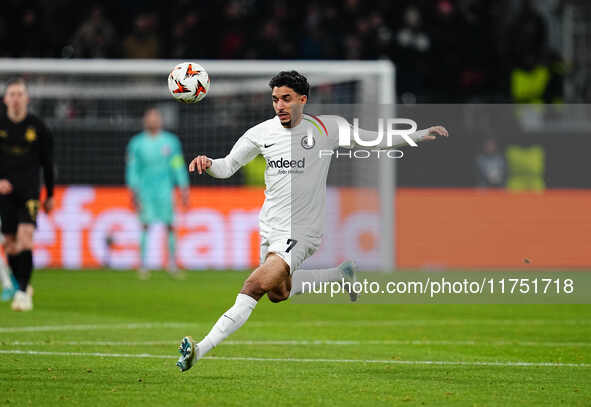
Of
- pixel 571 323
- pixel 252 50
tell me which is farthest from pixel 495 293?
pixel 252 50

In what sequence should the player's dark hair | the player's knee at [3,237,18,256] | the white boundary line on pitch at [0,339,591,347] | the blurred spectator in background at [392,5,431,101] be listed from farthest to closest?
the blurred spectator in background at [392,5,431,101], the player's knee at [3,237,18,256], the white boundary line on pitch at [0,339,591,347], the player's dark hair

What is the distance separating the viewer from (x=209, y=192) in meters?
19.9

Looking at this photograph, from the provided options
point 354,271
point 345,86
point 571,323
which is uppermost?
point 345,86

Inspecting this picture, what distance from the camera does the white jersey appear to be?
336 inches

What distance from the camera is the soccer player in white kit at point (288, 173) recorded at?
831cm

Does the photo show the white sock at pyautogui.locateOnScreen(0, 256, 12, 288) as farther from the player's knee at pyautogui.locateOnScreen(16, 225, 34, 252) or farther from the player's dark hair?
the player's dark hair

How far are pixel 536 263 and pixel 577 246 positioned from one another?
5.85ft

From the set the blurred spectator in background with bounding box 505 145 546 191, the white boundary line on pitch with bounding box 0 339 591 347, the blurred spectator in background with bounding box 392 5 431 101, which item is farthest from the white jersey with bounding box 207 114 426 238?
the blurred spectator in background with bounding box 392 5 431 101

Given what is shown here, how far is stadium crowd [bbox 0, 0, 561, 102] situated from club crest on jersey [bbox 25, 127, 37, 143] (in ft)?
29.9

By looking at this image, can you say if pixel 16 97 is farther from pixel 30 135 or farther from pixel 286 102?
pixel 286 102

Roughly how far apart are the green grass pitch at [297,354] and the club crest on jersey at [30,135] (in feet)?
6.15

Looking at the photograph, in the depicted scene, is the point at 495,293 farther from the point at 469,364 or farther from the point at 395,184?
the point at 395,184

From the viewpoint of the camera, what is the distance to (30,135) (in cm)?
1278

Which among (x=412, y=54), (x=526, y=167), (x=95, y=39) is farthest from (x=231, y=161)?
(x=95, y=39)
